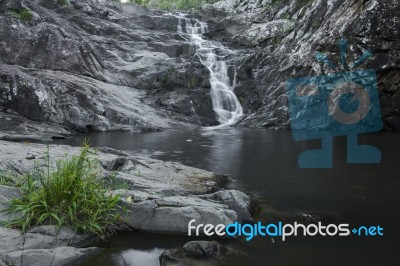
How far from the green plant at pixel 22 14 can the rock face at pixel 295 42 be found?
1590 centimetres

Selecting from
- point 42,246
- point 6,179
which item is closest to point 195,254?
point 42,246

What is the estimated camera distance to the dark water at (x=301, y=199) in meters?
4.25

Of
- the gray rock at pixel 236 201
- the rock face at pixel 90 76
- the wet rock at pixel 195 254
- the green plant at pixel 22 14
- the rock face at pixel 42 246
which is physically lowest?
the wet rock at pixel 195 254

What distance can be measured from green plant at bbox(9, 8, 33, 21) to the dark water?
17.4 metres

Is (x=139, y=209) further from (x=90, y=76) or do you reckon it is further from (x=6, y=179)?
(x=90, y=76)

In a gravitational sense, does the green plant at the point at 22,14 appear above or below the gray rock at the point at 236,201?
above

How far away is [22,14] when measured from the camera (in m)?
25.1

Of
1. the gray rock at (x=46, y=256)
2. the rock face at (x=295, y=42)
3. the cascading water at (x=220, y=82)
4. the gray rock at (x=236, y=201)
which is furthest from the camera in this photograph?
the cascading water at (x=220, y=82)

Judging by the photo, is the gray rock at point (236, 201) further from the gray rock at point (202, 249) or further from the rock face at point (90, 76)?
the rock face at point (90, 76)

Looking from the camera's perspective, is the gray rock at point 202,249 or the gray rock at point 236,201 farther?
the gray rock at point 236,201

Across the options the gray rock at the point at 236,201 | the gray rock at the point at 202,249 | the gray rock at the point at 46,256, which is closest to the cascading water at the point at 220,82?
the gray rock at the point at 236,201

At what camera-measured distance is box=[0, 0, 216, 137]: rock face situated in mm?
20141

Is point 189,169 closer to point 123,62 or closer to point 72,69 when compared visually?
point 72,69

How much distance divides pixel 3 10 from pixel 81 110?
1104cm
